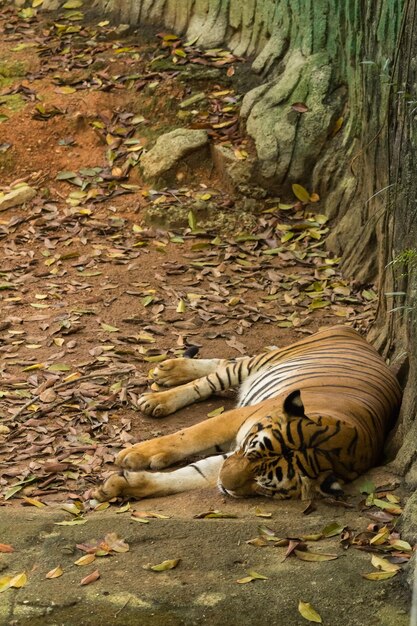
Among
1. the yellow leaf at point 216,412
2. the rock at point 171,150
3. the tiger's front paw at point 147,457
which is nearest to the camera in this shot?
the tiger's front paw at point 147,457

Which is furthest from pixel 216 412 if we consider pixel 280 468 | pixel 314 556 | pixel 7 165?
pixel 7 165

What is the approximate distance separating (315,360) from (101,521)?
2011 millimetres

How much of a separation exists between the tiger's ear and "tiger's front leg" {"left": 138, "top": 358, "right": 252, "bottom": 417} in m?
1.46

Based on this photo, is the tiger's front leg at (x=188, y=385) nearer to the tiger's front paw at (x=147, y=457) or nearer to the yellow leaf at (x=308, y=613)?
the tiger's front paw at (x=147, y=457)

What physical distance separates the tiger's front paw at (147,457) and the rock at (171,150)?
412cm

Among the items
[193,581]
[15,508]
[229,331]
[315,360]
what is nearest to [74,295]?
[229,331]

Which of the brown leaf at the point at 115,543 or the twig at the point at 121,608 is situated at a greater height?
the twig at the point at 121,608

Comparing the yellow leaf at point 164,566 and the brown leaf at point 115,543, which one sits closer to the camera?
the yellow leaf at point 164,566

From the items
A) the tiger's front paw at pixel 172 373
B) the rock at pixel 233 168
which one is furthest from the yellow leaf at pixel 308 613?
the rock at pixel 233 168

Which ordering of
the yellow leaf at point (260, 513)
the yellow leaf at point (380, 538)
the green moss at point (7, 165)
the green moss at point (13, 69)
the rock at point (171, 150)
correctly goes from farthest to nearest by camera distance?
1. the green moss at point (13, 69)
2. the green moss at point (7, 165)
3. the rock at point (171, 150)
4. the yellow leaf at point (260, 513)
5. the yellow leaf at point (380, 538)

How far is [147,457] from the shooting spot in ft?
18.6

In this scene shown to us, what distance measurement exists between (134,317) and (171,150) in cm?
218

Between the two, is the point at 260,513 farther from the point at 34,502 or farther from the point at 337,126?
the point at 337,126

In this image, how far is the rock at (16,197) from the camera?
9.38 m
